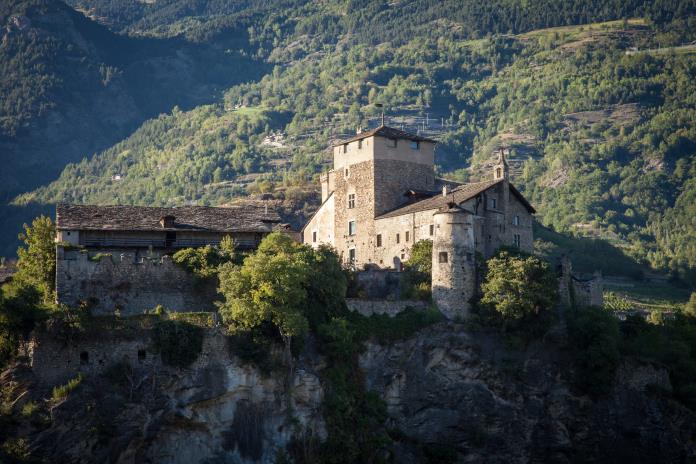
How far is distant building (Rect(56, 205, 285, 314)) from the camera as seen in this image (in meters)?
74.5

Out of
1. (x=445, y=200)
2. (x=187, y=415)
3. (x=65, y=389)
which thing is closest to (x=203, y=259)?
(x=187, y=415)

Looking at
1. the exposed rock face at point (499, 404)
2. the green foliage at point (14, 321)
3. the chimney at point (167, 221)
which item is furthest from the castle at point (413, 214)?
the green foliage at point (14, 321)

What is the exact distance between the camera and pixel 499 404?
79.9 m

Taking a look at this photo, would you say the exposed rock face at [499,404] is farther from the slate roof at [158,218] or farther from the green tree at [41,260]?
the green tree at [41,260]

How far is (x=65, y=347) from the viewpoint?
2697 inches

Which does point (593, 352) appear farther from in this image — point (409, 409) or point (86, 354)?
point (86, 354)

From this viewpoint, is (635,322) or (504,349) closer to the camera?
(504,349)

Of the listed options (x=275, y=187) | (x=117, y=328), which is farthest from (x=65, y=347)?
(x=275, y=187)

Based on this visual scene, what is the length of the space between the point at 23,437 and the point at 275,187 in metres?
105

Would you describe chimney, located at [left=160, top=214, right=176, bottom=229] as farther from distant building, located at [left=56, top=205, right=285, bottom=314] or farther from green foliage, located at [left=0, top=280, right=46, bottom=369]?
green foliage, located at [left=0, top=280, right=46, bottom=369]

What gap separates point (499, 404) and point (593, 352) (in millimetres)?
7137

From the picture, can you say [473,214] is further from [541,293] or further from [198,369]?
[198,369]

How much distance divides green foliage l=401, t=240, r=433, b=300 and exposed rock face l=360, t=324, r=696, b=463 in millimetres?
2984

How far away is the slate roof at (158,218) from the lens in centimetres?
7875
